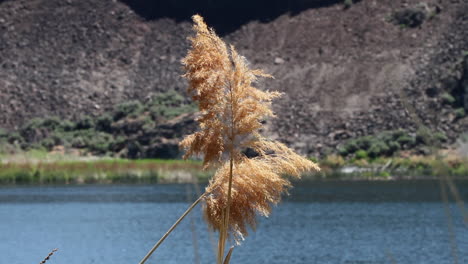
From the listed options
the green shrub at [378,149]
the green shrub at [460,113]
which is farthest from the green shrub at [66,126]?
the green shrub at [460,113]

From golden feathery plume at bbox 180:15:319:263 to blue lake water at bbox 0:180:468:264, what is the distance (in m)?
6.93

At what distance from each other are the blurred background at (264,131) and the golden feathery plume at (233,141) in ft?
40.1

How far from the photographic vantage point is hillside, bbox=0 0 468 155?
5678 cm

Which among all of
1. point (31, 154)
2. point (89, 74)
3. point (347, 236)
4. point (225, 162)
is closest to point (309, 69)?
point (89, 74)

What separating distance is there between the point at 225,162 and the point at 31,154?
154 ft

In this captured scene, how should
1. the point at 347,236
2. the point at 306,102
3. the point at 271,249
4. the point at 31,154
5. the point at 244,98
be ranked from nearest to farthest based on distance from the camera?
the point at 244,98 < the point at 271,249 < the point at 347,236 < the point at 31,154 < the point at 306,102

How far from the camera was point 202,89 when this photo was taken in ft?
20.0

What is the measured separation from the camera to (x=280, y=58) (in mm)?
65375

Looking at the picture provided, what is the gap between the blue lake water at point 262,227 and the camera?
19375mm

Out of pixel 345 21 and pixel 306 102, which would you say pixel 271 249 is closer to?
pixel 306 102

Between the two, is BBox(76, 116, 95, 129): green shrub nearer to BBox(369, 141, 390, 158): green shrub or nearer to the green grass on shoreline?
the green grass on shoreline

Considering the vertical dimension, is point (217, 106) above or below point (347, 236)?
above

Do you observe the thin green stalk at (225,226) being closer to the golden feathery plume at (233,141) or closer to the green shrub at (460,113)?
the golden feathery plume at (233,141)

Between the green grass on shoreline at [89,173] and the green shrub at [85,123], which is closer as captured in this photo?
the green grass on shoreline at [89,173]
